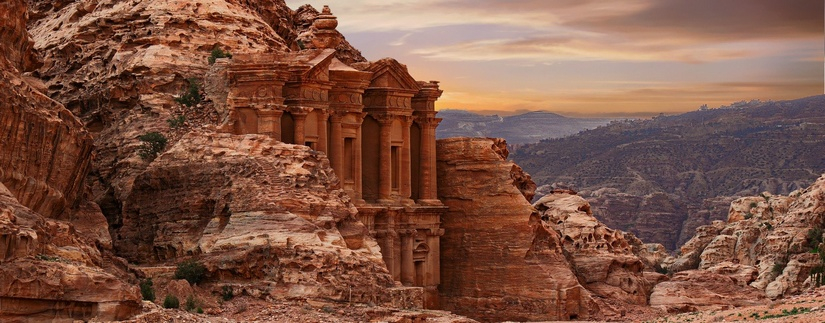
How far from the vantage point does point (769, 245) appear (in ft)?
323

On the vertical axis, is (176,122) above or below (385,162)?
above

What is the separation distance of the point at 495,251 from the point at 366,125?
299 inches

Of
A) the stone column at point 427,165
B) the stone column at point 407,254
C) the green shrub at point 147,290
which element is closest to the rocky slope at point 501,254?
the stone column at point 427,165

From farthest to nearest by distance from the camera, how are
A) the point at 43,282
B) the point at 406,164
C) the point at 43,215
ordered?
the point at 406,164, the point at 43,215, the point at 43,282

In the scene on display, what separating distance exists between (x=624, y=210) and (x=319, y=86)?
10324 centimetres

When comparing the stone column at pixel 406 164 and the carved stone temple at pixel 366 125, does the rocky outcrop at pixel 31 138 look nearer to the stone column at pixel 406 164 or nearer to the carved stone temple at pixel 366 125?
the carved stone temple at pixel 366 125

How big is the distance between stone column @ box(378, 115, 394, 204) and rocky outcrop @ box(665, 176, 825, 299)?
64.6 feet

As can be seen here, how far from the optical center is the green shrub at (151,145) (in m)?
71.1

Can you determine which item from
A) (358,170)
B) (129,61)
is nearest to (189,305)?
(129,61)

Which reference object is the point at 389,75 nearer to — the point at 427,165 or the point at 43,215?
the point at 427,165

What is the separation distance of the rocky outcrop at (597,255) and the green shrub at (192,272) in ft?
88.4

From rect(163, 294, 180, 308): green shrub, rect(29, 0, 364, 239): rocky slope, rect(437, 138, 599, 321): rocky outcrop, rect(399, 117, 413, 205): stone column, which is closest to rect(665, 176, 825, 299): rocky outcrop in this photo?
rect(437, 138, 599, 321): rocky outcrop

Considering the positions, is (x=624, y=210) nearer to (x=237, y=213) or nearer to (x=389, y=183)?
(x=389, y=183)

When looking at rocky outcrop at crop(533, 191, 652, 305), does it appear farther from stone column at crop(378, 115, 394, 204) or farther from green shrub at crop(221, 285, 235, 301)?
green shrub at crop(221, 285, 235, 301)
